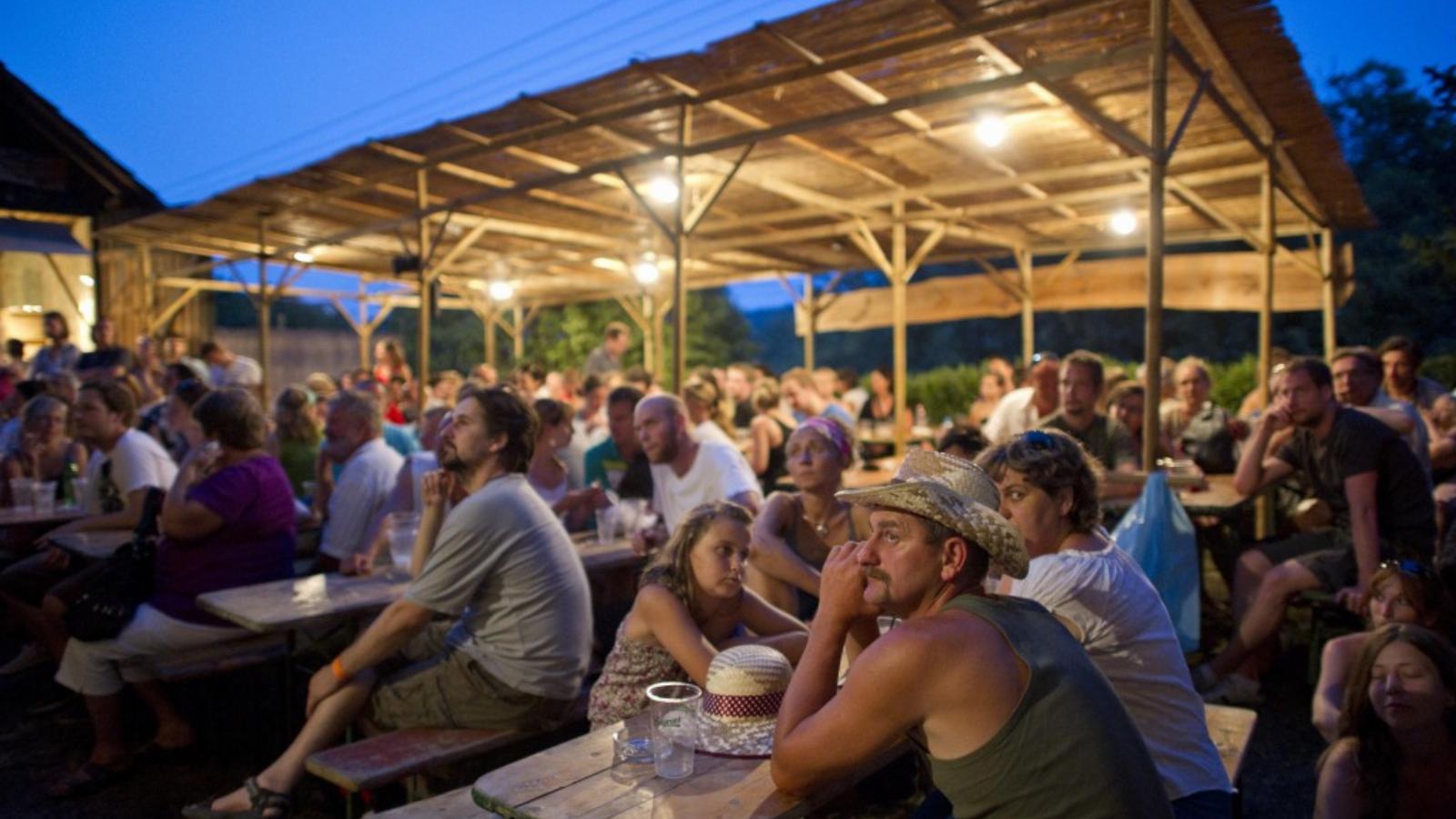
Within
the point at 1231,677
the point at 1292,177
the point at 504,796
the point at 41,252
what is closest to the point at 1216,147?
the point at 1292,177

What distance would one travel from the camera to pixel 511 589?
3.14 metres

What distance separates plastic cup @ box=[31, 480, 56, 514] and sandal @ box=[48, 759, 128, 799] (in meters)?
1.98

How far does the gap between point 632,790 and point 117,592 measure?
2.88 m

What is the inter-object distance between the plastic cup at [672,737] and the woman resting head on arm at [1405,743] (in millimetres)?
1773

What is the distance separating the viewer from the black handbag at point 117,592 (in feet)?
12.6

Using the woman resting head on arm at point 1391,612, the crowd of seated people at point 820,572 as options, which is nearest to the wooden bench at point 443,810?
the crowd of seated people at point 820,572

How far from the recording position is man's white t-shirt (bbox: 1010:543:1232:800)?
7.12 feet

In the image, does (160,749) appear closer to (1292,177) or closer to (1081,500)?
(1081,500)

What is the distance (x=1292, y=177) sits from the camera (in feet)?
26.9

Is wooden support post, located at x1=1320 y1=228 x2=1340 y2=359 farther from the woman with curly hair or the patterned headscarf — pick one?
the woman with curly hair

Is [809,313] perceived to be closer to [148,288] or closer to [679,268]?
[679,268]

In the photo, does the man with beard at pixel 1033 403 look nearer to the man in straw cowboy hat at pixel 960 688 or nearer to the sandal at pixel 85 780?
the man in straw cowboy hat at pixel 960 688

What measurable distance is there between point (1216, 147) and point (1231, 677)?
4394mm

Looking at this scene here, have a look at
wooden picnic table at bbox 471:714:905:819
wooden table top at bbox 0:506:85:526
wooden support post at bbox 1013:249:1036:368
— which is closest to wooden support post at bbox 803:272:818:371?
wooden support post at bbox 1013:249:1036:368
